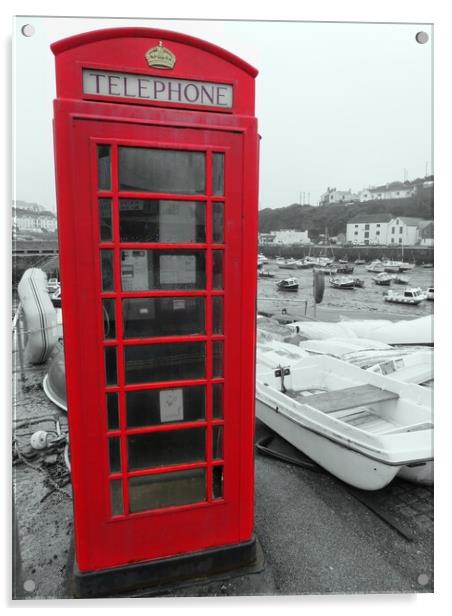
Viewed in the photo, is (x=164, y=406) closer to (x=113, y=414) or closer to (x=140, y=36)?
(x=113, y=414)

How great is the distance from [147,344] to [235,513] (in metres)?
1.08

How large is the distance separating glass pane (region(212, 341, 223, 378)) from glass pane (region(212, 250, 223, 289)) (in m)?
0.31

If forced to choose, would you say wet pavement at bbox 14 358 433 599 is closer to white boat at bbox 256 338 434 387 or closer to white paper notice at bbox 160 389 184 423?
white paper notice at bbox 160 389 184 423

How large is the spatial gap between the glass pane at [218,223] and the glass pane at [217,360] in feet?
1.75

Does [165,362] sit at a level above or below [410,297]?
above

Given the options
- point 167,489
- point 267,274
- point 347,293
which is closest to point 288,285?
point 267,274

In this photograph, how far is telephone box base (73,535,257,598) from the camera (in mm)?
1993

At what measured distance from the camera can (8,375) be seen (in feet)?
7.64

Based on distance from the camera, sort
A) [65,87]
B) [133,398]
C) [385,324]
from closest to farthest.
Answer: [65,87], [133,398], [385,324]

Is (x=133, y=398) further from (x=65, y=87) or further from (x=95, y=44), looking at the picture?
(x=95, y=44)

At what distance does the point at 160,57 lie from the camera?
67.7 inches

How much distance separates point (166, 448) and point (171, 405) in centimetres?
24

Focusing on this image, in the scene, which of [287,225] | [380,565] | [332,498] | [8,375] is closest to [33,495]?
[8,375]

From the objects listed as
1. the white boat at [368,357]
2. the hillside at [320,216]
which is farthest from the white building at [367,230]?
the white boat at [368,357]
